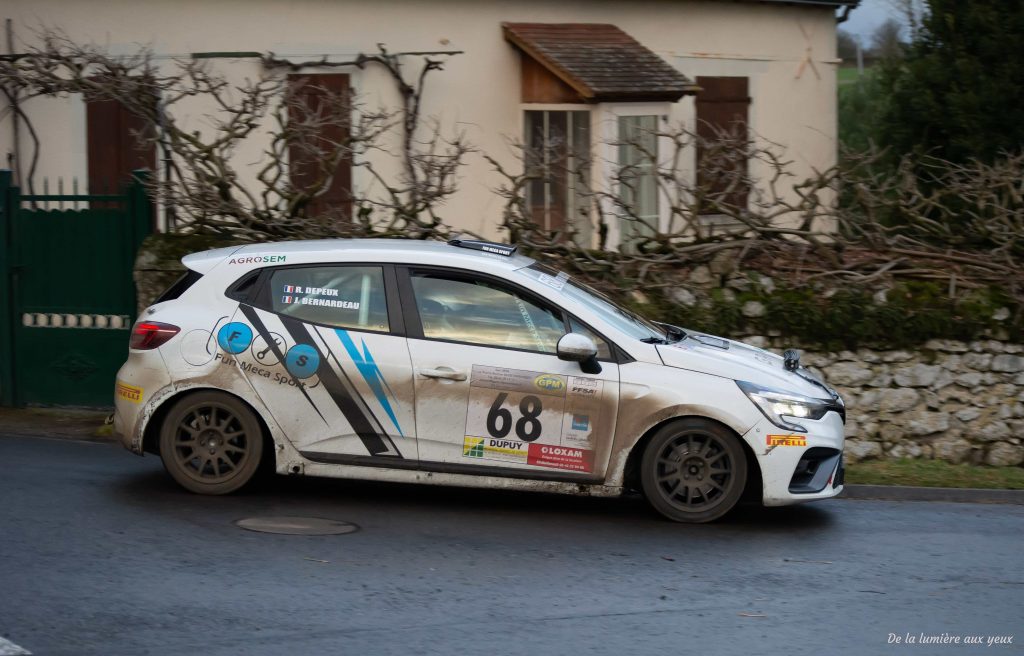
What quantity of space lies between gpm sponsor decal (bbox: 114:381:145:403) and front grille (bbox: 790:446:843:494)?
13.2 feet

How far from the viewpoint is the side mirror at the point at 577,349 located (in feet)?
23.9

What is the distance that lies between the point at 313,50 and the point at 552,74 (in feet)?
9.58

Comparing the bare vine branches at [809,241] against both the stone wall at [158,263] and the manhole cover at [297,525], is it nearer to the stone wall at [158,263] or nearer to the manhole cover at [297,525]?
the stone wall at [158,263]

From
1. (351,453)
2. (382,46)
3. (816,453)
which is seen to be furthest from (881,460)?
(382,46)

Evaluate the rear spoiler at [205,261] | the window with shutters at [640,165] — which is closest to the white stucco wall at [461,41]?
the window with shutters at [640,165]

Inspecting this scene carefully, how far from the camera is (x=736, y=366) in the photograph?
761cm

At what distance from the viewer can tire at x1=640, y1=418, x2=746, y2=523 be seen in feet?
24.4

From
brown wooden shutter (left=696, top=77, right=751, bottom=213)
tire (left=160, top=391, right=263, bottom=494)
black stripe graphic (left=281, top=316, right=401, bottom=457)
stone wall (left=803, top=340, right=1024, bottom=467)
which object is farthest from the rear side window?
brown wooden shutter (left=696, top=77, right=751, bottom=213)

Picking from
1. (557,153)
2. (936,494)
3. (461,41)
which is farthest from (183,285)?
(461,41)

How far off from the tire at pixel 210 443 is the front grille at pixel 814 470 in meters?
3.28

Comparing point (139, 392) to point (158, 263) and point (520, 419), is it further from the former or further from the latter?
point (158, 263)

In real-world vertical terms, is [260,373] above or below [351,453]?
above

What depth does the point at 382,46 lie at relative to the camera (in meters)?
14.9

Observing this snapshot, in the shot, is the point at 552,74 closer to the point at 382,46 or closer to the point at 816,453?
the point at 382,46
